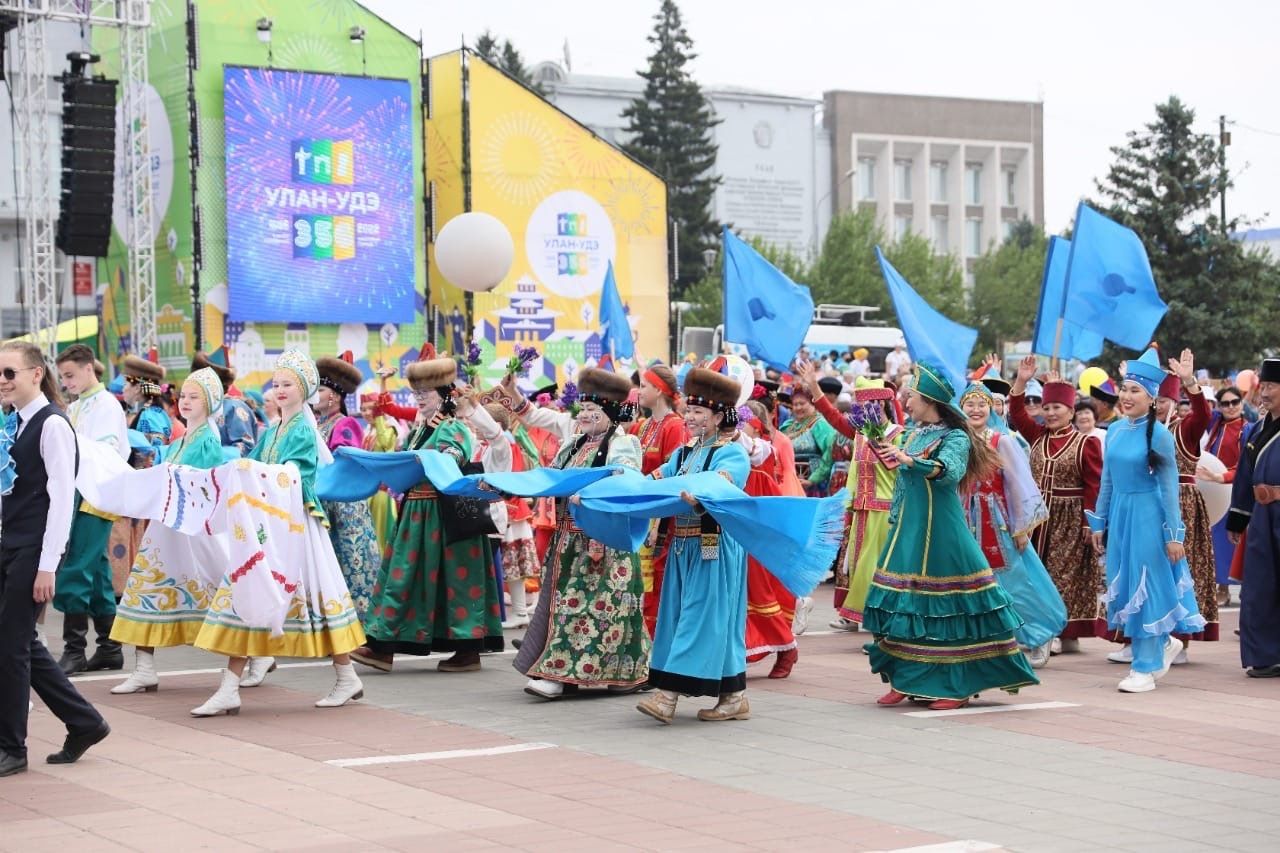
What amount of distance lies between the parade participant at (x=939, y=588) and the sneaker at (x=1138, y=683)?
3.12 ft

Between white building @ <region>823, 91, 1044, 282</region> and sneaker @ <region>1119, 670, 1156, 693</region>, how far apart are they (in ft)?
221

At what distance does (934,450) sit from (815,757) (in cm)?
215

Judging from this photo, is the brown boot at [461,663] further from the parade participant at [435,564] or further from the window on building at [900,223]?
the window on building at [900,223]

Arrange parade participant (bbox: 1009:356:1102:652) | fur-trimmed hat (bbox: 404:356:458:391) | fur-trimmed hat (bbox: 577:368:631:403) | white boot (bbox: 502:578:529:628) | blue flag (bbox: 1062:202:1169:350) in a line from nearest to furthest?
fur-trimmed hat (bbox: 577:368:631:403) → fur-trimmed hat (bbox: 404:356:458:391) → parade participant (bbox: 1009:356:1102:652) → blue flag (bbox: 1062:202:1169:350) → white boot (bbox: 502:578:529:628)

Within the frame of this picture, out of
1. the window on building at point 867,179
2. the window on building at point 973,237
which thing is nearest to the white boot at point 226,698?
the window on building at point 867,179

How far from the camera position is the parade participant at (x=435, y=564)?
11.1 meters

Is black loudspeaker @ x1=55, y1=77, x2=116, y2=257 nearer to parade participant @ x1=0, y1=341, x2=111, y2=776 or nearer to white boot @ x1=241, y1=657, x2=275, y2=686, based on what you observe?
white boot @ x1=241, y1=657, x2=275, y2=686

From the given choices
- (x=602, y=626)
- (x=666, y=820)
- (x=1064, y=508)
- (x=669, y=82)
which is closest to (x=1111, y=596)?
(x=1064, y=508)

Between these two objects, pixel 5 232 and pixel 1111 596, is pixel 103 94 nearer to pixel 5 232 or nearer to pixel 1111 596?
pixel 1111 596

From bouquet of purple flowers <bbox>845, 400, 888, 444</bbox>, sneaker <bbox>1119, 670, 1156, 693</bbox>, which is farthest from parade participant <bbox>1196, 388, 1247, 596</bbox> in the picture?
bouquet of purple flowers <bbox>845, 400, 888, 444</bbox>

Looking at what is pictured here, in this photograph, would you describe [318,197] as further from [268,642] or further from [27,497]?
[27,497]

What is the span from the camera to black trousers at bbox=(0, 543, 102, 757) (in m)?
7.73

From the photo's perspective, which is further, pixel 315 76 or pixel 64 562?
pixel 315 76

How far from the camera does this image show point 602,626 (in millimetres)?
10086
